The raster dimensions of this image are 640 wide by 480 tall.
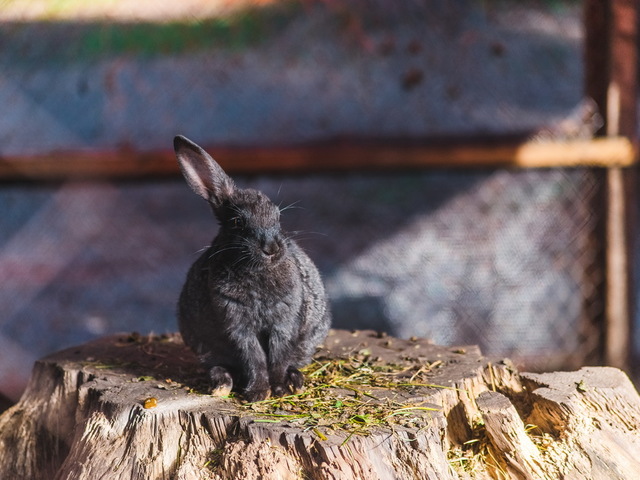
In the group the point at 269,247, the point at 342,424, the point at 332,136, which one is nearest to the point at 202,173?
the point at 269,247

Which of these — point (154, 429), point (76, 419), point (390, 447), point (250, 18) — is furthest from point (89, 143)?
point (390, 447)

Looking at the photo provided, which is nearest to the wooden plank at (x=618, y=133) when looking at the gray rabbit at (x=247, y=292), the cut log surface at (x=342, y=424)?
the cut log surface at (x=342, y=424)

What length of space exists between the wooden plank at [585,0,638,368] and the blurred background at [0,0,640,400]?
0.13 meters

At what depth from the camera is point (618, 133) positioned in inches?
159

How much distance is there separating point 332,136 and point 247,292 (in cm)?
212

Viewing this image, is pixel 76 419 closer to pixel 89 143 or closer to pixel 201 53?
pixel 89 143

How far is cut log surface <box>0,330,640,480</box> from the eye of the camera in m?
1.90

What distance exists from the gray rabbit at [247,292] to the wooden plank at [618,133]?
2466 mm

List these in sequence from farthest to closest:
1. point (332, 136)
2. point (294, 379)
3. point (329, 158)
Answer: point (332, 136) < point (329, 158) < point (294, 379)

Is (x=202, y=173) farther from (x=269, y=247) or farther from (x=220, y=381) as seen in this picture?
(x=220, y=381)

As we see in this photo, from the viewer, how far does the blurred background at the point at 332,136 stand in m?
4.18

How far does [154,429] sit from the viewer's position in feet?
6.74

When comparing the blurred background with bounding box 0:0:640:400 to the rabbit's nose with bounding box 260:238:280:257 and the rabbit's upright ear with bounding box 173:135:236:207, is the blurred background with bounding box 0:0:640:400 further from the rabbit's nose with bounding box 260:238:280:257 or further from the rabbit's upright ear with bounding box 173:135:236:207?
the rabbit's nose with bounding box 260:238:280:257

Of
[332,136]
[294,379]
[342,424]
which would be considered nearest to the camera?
[342,424]
